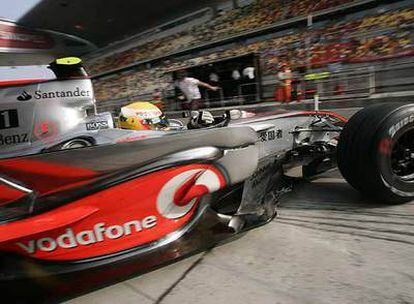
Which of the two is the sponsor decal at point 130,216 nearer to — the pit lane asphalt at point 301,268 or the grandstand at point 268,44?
the pit lane asphalt at point 301,268

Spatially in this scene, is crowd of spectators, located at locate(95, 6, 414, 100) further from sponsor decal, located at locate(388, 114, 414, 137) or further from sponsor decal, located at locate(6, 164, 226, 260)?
sponsor decal, located at locate(6, 164, 226, 260)

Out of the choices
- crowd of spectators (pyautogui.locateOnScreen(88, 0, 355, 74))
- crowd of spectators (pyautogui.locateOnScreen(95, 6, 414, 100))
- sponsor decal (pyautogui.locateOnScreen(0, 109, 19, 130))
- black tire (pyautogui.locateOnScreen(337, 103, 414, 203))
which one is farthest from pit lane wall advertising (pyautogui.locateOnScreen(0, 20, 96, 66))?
black tire (pyautogui.locateOnScreen(337, 103, 414, 203))

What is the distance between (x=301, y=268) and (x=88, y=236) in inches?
42.4

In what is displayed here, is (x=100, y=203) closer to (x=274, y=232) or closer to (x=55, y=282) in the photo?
(x=55, y=282)

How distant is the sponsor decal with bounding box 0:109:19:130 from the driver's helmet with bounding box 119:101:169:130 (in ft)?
4.44

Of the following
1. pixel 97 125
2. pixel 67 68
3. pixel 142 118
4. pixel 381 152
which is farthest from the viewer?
pixel 142 118

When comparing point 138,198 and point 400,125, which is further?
point 400,125

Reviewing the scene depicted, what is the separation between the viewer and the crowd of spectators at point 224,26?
17.9 m

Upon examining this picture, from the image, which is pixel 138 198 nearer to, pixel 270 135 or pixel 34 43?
pixel 270 135

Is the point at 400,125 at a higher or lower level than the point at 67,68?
lower

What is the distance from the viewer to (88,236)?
191cm

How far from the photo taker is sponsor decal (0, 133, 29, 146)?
10.1 ft

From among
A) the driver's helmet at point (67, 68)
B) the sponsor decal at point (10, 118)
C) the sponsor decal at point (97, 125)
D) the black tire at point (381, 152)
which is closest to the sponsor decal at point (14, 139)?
the sponsor decal at point (10, 118)

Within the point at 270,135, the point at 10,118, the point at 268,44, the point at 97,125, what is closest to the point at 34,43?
the point at 268,44
